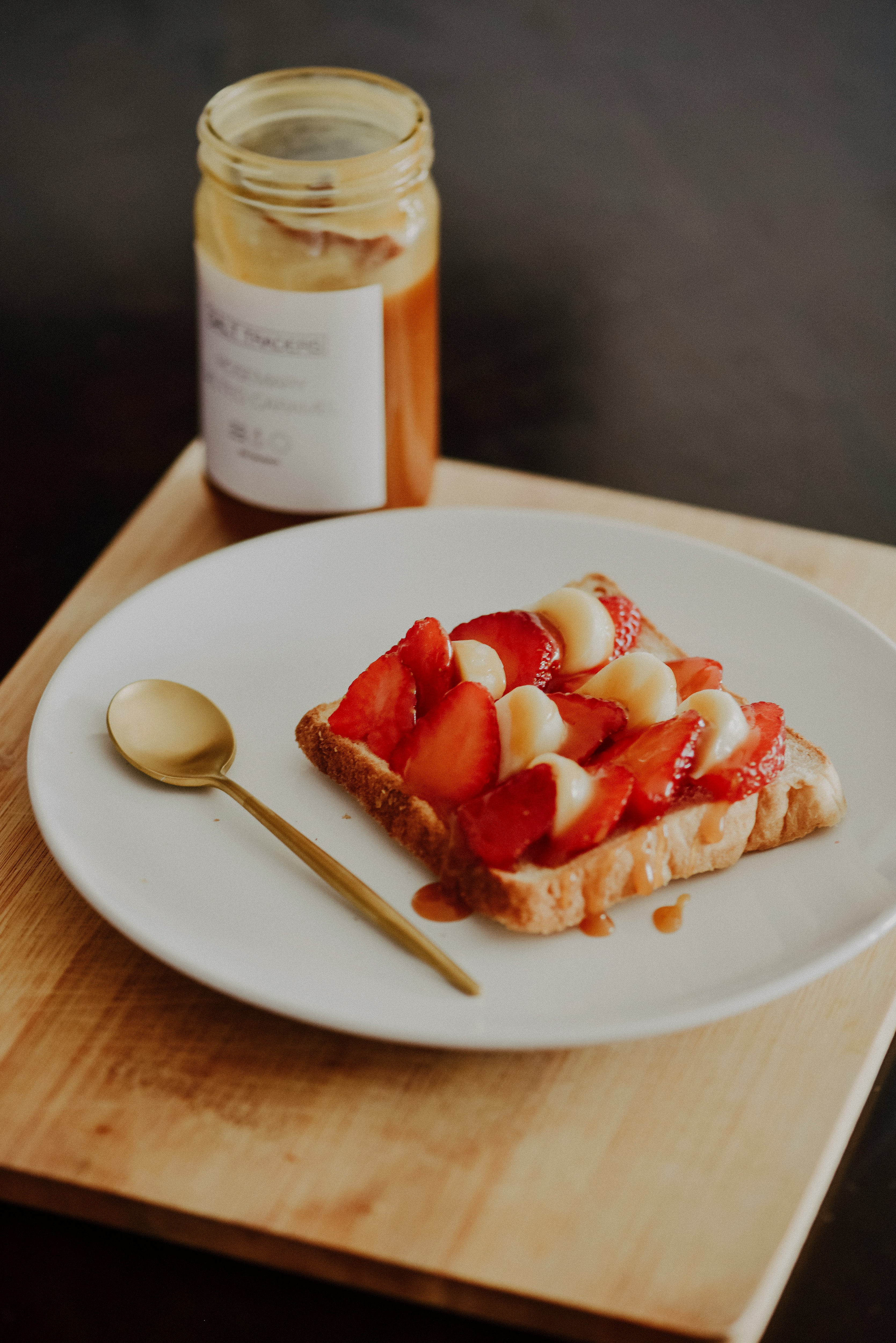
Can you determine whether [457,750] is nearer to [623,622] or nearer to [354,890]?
[354,890]

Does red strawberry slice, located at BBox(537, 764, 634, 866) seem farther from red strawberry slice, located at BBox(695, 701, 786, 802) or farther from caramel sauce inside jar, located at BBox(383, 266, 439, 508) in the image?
caramel sauce inside jar, located at BBox(383, 266, 439, 508)

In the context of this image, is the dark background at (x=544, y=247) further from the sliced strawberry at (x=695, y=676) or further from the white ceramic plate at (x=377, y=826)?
the sliced strawberry at (x=695, y=676)

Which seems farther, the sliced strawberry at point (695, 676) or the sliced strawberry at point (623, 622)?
the sliced strawberry at point (623, 622)

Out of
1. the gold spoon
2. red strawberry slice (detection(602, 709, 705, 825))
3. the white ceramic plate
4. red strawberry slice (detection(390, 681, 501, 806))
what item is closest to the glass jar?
the white ceramic plate

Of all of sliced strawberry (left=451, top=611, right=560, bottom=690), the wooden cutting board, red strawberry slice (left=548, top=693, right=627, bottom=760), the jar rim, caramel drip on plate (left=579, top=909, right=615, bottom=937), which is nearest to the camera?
the wooden cutting board

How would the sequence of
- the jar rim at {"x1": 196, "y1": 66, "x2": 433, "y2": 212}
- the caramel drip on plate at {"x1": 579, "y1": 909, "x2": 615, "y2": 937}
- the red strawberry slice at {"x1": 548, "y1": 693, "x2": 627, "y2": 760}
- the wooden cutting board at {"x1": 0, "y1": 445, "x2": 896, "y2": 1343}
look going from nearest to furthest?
the wooden cutting board at {"x1": 0, "y1": 445, "x2": 896, "y2": 1343} → the caramel drip on plate at {"x1": 579, "y1": 909, "x2": 615, "y2": 937} → the red strawberry slice at {"x1": 548, "y1": 693, "x2": 627, "y2": 760} → the jar rim at {"x1": 196, "y1": 66, "x2": 433, "y2": 212}

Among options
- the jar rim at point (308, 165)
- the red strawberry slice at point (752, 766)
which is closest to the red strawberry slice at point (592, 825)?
the red strawberry slice at point (752, 766)
